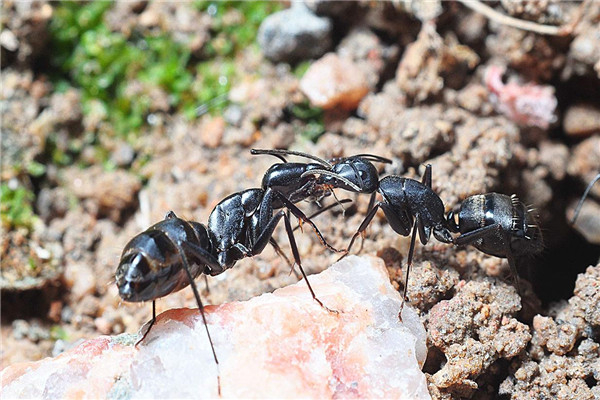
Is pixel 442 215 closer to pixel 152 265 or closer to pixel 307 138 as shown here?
pixel 307 138

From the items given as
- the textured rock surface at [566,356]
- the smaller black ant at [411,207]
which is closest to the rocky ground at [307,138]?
the smaller black ant at [411,207]

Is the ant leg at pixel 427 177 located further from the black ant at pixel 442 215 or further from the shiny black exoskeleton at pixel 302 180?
the shiny black exoskeleton at pixel 302 180

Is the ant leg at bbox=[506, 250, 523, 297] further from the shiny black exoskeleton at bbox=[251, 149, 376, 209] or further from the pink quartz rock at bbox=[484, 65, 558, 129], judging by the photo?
the pink quartz rock at bbox=[484, 65, 558, 129]

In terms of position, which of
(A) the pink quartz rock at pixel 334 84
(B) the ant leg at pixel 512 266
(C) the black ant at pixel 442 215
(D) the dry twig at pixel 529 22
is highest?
(D) the dry twig at pixel 529 22

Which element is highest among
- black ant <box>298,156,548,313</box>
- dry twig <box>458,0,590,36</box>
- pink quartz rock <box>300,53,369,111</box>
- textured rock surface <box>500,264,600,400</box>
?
dry twig <box>458,0,590,36</box>

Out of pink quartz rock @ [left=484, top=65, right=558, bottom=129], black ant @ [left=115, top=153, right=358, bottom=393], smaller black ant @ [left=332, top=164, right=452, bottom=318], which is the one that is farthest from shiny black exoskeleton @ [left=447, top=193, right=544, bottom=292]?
pink quartz rock @ [left=484, top=65, right=558, bottom=129]

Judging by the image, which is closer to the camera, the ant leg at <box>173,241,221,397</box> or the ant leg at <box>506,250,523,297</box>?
the ant leg at <box>173,241,221,397</box>

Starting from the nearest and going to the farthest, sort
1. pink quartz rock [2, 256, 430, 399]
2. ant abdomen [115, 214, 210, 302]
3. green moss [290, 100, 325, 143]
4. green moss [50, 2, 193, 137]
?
pink quartz rock [2, 256, 430, 399] → ant abdomen [115, 214, 210, 302] → green moss [290, 100, 325, 143] → green moss [50, 2, 193, 137]

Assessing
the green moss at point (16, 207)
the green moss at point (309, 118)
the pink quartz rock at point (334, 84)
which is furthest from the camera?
the green moss at point (309, 118)
